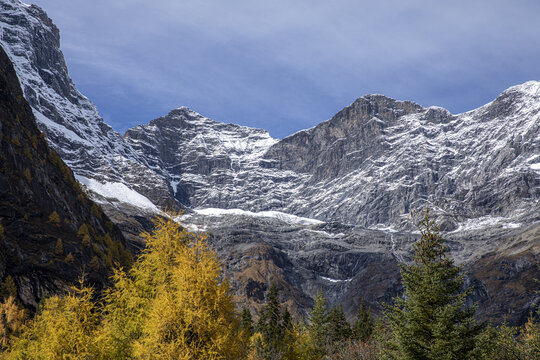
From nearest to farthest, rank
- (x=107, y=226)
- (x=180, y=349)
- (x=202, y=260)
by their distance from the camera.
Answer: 1. (x=180, y=349)
2. (x=202, y=260)
3. (x=107, y=226)

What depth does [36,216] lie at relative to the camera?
3457 inches

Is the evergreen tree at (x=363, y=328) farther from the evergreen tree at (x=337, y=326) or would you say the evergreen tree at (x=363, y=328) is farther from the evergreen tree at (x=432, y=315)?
the evergreen tree at (x=432, y=315)

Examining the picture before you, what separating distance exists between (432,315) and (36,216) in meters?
87.1

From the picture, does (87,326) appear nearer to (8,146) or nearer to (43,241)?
(43,241)

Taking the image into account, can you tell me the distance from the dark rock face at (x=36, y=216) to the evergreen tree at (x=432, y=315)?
64.5 meters

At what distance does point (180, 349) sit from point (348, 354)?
438 inches

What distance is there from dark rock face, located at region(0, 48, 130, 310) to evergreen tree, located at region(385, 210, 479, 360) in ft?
212

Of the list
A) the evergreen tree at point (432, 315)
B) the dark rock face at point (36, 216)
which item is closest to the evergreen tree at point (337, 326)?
the dark rock face at point (36, 216)

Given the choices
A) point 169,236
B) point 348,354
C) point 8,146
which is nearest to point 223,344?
point 169,236

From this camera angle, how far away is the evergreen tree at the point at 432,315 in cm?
1781

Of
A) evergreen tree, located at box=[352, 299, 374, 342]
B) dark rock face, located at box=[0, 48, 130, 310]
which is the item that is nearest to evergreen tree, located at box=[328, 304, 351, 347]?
evergreen tree, located at box=[352, 299, 374, 342]

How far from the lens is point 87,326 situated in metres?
20.0

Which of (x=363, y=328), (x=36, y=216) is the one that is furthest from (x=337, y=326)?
(x=36, y=216)

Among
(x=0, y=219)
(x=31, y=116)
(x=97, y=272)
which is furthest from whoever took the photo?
(x=31, y=116)
